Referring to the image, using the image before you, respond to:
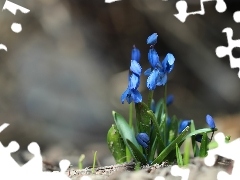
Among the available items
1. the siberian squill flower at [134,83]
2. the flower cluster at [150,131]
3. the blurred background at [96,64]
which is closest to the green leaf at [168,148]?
the flower cluster at [150,131]

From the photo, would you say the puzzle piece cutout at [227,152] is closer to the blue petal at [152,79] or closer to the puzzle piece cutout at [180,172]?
the puzzle piece cutout at [180,172]

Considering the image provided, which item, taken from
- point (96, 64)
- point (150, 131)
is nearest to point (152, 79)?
point (150, 131)

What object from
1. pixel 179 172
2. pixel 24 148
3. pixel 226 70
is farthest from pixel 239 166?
pixel 226 70

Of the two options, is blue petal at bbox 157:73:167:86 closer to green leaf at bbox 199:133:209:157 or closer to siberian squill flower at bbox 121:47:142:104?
siberian squill flower at bbox 121:47:142:104

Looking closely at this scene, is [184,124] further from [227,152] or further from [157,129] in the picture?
[227,152]

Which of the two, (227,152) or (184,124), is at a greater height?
(184,124)

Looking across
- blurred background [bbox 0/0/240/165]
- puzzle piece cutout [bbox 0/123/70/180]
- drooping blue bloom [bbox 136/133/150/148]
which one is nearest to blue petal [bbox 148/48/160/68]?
drooping blue bloom [bbox 136/133/150/148]

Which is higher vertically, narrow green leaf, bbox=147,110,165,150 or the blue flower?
the blue flower
